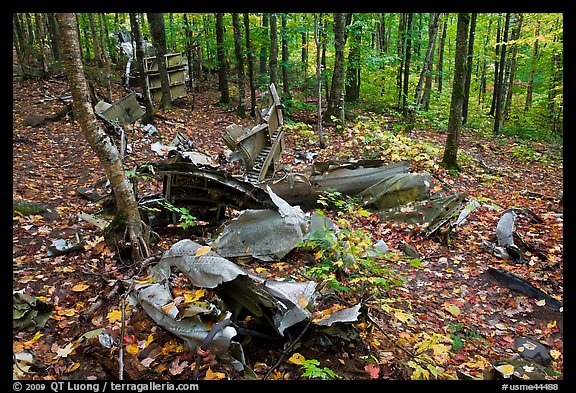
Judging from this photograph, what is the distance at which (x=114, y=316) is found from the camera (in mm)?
3953

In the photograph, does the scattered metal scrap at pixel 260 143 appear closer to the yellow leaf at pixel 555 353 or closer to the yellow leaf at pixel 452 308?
the yellow leaf at pixel 452 308

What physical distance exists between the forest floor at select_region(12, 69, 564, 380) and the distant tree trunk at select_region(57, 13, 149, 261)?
441mm

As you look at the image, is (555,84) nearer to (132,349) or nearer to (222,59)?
(222,59)

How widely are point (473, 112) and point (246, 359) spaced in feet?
Result: 86.1

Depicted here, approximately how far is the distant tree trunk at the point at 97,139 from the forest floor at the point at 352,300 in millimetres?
441

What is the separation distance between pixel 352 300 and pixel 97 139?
13.4ft

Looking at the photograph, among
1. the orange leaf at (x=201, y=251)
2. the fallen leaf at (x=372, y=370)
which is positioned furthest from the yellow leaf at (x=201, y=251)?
the fallen leaf at (x=372, y=370)

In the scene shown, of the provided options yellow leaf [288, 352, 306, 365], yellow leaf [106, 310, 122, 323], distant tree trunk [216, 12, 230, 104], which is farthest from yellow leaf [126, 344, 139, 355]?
distant tree trunk [216, 12, 230, 104]

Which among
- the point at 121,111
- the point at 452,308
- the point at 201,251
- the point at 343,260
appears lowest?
the point at 452,308

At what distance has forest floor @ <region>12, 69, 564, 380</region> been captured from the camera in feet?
11.2

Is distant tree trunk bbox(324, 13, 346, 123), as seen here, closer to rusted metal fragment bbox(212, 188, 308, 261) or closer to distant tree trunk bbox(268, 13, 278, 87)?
distant tree trunk bbox(268, 13, 278, 87)

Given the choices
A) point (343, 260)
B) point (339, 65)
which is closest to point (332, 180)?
point (343, 260)
